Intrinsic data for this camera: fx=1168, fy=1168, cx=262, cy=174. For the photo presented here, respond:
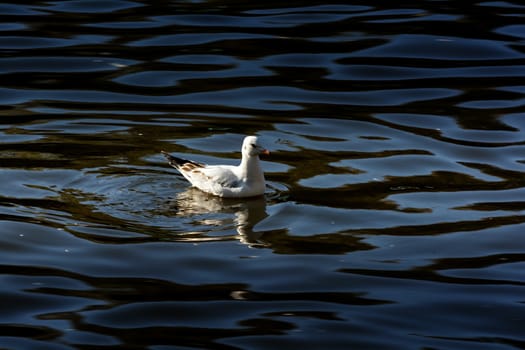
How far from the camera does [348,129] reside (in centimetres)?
1477

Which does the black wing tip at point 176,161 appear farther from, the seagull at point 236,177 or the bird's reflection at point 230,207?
the bird's reflection at point 230,207

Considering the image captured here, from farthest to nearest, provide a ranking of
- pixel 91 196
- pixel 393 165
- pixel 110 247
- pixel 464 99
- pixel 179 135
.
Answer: pixel 464 99 → pixel 179 135 → pixel 393 165 → pixel 91 196 → pixel 110 247

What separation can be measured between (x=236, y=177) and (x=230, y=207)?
1.15 ft

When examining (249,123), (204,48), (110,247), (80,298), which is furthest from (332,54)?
(80,298)

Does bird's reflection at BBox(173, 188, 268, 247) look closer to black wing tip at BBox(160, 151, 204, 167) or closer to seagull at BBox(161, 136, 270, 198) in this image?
seagull at BBox(161, 136, 270, 198)

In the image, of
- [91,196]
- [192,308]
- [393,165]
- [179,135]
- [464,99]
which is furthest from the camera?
[464,99]

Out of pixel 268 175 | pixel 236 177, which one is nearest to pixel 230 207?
pixel 236 177

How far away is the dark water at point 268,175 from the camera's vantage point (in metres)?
9.12

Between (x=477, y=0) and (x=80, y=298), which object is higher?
(x=477, y=0)

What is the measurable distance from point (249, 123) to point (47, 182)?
139 inches

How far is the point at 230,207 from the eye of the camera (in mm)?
11953

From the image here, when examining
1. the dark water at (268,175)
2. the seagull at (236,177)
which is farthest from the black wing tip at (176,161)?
the dark water at (268,175)

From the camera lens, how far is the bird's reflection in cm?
1128

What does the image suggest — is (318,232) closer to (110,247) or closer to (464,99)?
(110,247)
